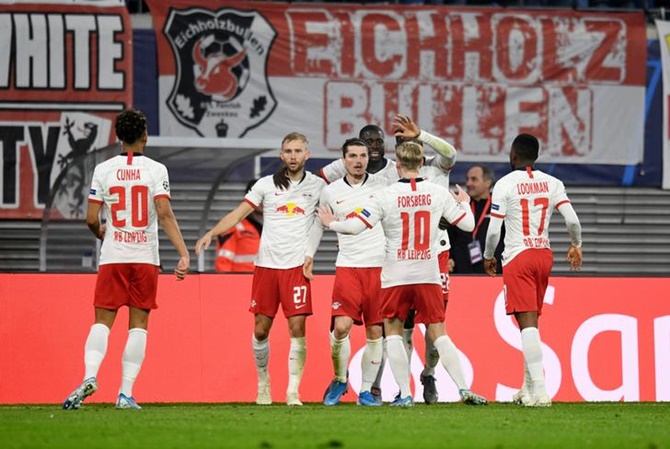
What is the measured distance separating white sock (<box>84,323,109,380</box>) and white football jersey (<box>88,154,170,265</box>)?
51cm

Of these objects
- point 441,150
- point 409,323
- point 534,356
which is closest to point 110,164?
point 441,150

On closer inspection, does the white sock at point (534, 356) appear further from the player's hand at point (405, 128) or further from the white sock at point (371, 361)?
the player's hand at point (405, 128)

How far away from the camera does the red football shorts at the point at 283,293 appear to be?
12203 mm

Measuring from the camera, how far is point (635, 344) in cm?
1427

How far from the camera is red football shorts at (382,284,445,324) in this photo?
11.4 m

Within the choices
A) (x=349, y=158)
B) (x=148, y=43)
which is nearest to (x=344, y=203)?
(x=349, y=158)

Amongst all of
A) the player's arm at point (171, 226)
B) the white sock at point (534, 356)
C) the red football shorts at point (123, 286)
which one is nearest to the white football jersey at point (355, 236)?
the white sock at point (534, 356)

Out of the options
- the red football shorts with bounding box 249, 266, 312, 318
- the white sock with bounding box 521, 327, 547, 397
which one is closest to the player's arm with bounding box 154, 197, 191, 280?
the red football shorts with bounding box 249, 266, 312, 318

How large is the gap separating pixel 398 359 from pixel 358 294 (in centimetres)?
90

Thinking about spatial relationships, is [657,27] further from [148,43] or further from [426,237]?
[426,237]

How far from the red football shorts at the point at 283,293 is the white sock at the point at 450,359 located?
4.24 feet

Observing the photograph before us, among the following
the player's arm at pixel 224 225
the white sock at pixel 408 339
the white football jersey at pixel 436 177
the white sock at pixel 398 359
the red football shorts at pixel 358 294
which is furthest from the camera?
the white sock at pixel 408 339

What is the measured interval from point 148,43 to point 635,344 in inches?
315

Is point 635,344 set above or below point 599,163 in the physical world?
below
